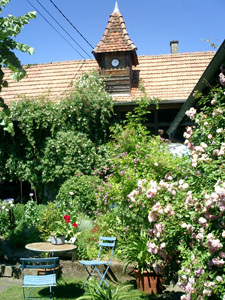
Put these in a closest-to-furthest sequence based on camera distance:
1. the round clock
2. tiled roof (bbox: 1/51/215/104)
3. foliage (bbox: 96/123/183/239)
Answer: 1. foliage (bbox: 96/123/183/239)
2. tiled roof (bbox: 1/51/215/104)
3. the round clock

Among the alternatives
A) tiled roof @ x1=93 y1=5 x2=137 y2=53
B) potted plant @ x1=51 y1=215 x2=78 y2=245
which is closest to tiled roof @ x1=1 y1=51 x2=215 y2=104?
tiled roof @ x1=93 y1=5 x2=137 y2=53

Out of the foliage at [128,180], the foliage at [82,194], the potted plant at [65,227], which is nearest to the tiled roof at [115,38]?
the foliage at [128,180]

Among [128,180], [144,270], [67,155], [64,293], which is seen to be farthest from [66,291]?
[67,155]

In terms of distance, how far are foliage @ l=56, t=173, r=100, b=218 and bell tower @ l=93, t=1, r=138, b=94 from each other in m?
3.95

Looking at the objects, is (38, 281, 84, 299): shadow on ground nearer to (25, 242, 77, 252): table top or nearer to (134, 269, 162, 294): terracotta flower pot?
(25, 242, 77, 252): table top

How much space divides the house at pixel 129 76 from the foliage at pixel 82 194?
295 cm

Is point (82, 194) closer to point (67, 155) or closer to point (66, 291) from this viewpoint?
point (67, 155)

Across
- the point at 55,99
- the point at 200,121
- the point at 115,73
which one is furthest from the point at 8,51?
the point at 115,73

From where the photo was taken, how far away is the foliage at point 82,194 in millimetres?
9016

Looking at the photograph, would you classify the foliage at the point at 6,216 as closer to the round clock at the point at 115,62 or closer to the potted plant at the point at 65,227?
the potted plant at the point at 65,227

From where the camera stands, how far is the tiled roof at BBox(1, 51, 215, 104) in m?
11.7

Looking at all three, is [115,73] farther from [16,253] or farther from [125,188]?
[16,253]

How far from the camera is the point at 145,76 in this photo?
1281cm

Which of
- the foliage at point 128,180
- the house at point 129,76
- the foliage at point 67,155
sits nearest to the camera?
the foliage at point 128,180
